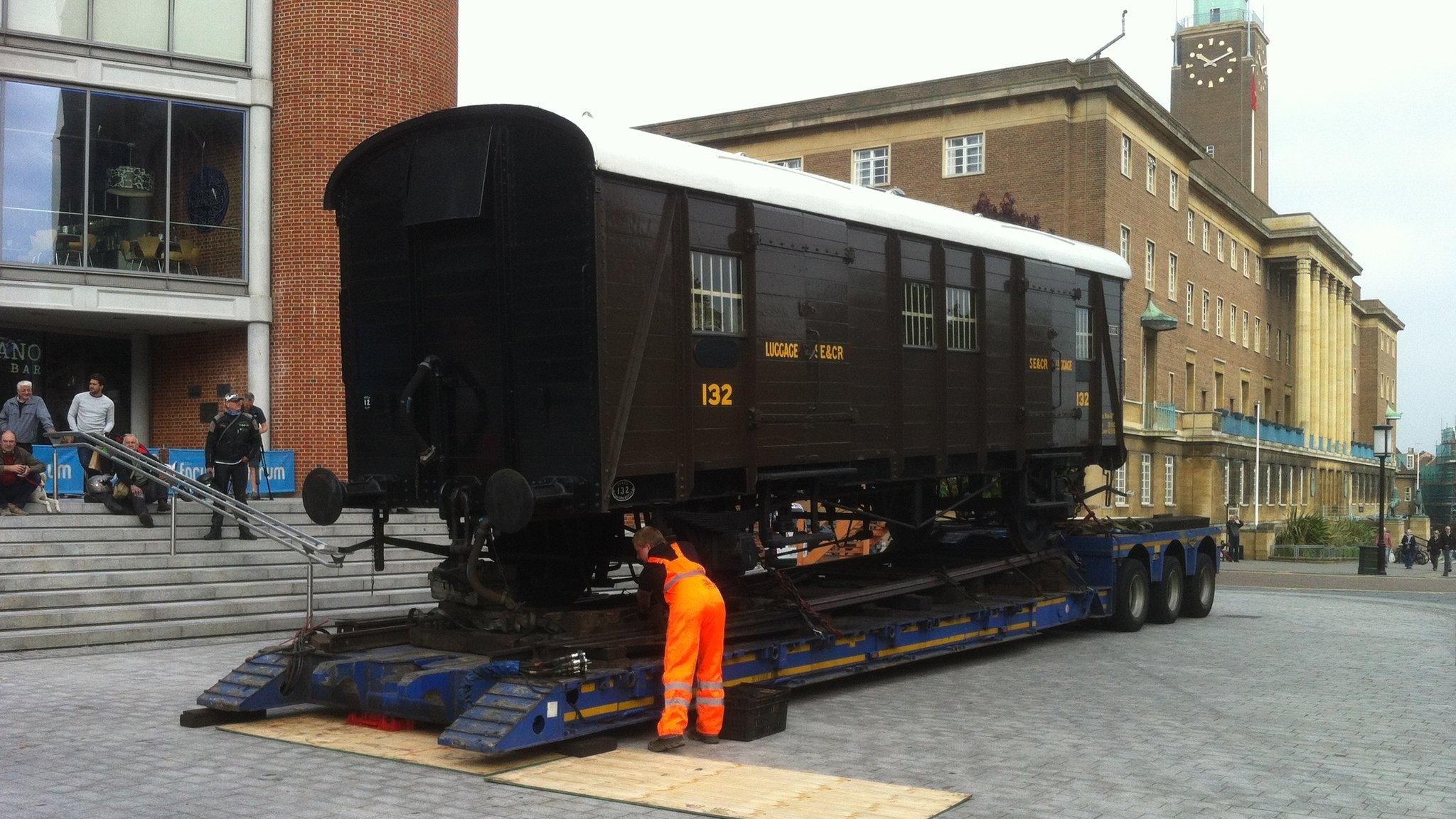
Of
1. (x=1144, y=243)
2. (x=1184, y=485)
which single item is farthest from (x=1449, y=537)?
(x=1144, y=243)

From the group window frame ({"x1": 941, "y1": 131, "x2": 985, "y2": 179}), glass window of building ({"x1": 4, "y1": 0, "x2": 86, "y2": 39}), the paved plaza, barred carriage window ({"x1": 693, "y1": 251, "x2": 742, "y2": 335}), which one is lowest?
the paved plaza

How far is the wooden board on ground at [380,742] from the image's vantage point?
8641 mm

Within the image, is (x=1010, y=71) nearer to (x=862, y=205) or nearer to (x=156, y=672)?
(x=862, y=205)

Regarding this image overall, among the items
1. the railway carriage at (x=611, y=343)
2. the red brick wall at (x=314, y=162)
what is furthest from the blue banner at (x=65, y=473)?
the railway carriage at (x=611, y=343)

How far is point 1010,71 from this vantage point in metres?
46.7

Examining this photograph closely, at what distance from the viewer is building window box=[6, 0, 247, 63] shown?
22.7 meters

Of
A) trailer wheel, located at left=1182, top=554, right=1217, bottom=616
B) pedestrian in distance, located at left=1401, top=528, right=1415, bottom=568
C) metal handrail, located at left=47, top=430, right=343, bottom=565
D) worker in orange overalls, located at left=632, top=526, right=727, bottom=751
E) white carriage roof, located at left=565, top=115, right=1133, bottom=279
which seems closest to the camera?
worker in orange overalls, located at left=632, top=526, right=727, bottom=751

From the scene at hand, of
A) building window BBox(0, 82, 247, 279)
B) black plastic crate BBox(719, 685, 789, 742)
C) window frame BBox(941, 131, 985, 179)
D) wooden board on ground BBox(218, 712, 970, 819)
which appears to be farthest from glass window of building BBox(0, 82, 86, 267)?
window frame BBox(941, 131, 985, 179)

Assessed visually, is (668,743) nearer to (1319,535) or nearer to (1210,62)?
(1319,535)

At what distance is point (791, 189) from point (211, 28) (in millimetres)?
16358

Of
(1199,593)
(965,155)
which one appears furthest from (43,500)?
(965,155)

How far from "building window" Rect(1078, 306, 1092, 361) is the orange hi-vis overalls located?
26.6 ft

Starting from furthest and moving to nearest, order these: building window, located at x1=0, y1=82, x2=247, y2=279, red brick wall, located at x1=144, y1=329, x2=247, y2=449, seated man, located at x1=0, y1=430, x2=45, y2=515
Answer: red brick wall, located at x1=144, y1=329, x2=247, y2=449, building window, located at x1=0, y1=82, x2=247, y2=279, seated man, located at x1=0, y1=430, x2=45, y2=515

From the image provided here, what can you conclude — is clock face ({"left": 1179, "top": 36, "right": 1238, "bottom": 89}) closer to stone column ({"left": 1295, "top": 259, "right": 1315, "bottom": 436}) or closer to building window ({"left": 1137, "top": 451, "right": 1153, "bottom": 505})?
stone column ({"left": 1295, "top": 259, "right": 1315, "bottom": 436})
